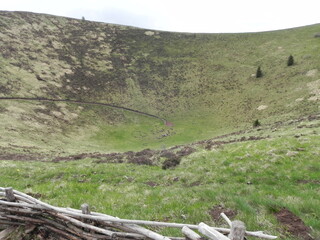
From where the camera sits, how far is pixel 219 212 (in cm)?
906

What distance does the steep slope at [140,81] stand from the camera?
191ft

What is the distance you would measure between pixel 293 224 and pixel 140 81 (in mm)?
91233

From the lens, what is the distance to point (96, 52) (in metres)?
109

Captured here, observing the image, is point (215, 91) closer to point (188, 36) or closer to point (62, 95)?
point (62, 95)

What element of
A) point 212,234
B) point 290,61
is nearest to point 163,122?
point 290,61

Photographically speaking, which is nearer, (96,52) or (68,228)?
(68,228)

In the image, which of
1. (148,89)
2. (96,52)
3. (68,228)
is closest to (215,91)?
(148,89)

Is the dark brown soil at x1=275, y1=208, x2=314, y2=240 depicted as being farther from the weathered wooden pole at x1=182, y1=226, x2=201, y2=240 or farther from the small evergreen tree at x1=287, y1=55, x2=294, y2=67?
the small evergreen tree at x1=287, y1=55, x2=294, y2=67

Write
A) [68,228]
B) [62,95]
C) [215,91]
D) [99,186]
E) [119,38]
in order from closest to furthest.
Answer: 1. [68,228]
2. [99,186]
3. [62,95]
4. [215,91]
5. [119,38]

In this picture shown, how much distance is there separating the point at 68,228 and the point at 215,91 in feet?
266

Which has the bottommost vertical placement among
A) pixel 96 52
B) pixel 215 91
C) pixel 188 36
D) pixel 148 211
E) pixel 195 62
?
pixel 148 211

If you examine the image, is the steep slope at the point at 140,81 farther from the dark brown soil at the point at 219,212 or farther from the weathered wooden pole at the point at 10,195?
the dark brown soil at the point at 219,212

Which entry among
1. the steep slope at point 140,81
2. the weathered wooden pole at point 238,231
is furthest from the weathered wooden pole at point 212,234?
the steep slope at point 140,81

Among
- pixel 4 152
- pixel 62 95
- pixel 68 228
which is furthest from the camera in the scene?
pixel 62 95
